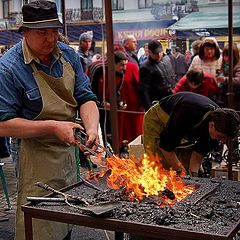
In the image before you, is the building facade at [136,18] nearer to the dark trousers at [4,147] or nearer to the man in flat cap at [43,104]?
the dark trousers at [4,147]

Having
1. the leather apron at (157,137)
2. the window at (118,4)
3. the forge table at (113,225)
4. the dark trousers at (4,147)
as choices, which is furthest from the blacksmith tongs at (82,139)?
the window at (118,4)

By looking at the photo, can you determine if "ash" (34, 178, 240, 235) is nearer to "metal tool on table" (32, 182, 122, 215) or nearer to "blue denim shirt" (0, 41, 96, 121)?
"metal tool on table" (32, 182, 122, 215)

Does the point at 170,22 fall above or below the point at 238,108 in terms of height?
above

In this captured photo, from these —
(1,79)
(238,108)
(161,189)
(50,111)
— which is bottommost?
(238,108)

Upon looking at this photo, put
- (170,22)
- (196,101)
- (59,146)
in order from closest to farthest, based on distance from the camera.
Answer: (59,146) < (196,101) < (170,22)

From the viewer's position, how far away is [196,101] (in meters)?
3.62

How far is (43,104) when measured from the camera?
268 centimetres

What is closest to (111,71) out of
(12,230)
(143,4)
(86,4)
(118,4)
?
(12,230)

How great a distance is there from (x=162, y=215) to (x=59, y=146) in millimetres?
834

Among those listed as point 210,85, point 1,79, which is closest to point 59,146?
point 1,79

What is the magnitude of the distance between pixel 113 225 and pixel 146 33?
6.87 metres

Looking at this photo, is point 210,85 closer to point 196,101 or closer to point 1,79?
point 196,101

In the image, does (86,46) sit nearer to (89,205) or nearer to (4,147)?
(4,147)

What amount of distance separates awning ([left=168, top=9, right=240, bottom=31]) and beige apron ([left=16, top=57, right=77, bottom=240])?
5.73 m
